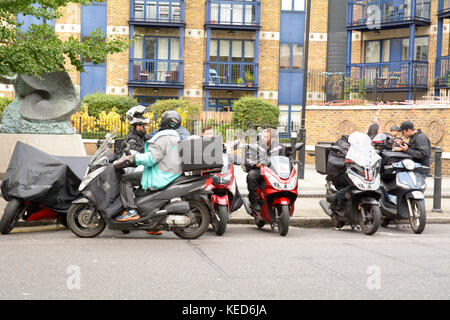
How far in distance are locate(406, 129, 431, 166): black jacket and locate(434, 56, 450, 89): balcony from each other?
17.6 meters

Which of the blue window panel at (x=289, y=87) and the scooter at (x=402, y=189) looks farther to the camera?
the blue window panel at (x=289, y=87)

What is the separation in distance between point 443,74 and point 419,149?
2071cm

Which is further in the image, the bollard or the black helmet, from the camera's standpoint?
the bollard

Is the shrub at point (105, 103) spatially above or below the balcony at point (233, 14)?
below

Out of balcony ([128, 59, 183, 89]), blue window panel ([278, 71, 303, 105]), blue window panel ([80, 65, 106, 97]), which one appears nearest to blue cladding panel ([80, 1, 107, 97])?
blue window panel ([80, 65, 106, 97])

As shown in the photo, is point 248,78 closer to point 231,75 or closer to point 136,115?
point 231,75

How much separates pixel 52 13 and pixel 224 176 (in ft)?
20.8

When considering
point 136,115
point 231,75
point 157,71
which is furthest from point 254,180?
point 231,75

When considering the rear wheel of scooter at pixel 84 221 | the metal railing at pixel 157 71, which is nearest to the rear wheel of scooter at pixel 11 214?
the rear wheel of scooter at pixel 84 221

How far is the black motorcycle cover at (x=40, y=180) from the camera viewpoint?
818cm

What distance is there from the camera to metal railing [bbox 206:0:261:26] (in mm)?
34438

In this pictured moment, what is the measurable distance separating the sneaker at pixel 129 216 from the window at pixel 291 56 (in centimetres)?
2873

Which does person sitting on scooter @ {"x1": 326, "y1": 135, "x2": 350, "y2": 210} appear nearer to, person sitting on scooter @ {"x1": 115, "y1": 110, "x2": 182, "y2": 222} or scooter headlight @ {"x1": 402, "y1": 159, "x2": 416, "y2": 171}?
scooter headlight @ {"x1": 402, "y1": 159, "x2": 416, "y2": 171}

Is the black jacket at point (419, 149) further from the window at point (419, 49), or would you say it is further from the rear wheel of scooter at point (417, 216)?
the window at point (419, 49)
